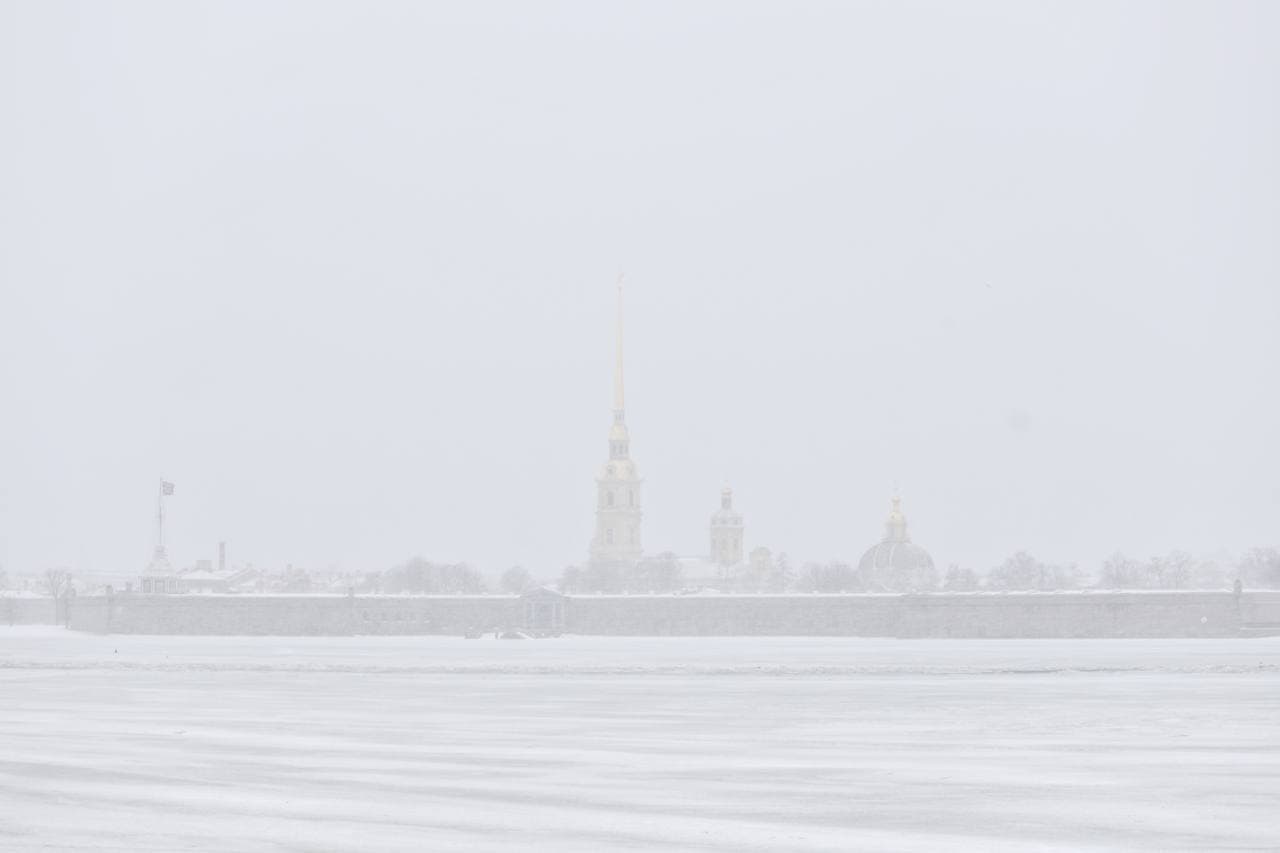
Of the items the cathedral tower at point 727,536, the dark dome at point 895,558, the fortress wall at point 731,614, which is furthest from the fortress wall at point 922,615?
the cathedral tower at point 727,536

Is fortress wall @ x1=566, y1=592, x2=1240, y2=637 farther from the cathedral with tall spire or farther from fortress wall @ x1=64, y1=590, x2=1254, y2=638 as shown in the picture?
the cathedral with tall spire

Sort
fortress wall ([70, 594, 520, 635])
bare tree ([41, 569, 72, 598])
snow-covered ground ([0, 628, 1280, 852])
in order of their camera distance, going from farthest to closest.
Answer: bare tree ([41, 569, 72, 598]) < fortress wall ([70, 594, 520, 635]) < snow-covered ground ([0, 628, 1280, 852])

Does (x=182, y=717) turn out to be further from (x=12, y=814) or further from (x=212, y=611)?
(x=212, y=611)

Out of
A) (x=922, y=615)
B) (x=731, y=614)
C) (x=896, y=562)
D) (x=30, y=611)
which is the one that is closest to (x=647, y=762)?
(x=922, y=615)

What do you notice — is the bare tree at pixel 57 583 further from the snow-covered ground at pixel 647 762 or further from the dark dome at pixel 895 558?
the snow-covered ground at pixel 647 762

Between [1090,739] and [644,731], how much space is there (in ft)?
17.5

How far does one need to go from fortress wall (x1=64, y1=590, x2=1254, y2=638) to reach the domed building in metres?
58.8

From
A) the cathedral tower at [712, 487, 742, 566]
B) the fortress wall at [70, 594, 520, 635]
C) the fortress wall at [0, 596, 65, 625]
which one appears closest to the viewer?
the fortress wall at [70, 594, 520, 635]

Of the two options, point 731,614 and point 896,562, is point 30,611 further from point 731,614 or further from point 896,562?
point 896,562

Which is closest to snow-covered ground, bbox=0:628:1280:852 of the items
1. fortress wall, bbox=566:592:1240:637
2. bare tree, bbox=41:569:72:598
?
fortress wall, bbox=566:592:1240:637

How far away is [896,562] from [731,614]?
69314 mm

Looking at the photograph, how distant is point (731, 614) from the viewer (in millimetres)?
86625

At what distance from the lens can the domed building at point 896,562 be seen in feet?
488

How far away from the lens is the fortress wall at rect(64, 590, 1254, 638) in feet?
252
